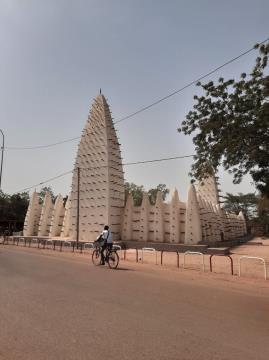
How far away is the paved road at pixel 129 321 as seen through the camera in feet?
15.9

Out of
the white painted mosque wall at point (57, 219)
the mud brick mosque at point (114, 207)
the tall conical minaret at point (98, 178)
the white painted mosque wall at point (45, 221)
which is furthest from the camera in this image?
the white painted mosque wall at point (45, 221)

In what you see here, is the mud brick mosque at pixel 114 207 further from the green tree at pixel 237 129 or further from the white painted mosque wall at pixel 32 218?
the green tree at pixel 237 129

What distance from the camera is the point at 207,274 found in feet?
47.6

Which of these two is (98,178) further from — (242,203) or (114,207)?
(242,203)

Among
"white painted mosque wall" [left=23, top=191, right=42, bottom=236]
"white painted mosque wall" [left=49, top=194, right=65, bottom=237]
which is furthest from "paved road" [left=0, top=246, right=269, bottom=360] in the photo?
"white painted mosque wall" [left=23, top=191, right=42, bottom=236]

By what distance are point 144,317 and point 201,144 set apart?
12645 mm

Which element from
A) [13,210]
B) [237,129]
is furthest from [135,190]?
[237,129]

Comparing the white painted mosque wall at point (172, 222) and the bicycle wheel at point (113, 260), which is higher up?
the white painted mosque wall at point (172, 222)

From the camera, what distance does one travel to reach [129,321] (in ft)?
20.7

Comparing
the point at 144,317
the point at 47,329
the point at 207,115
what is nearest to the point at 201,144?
the point at 207,115

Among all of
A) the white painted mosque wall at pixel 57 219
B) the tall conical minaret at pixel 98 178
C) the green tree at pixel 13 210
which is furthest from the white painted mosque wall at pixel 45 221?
the green tree at pixel 13 210

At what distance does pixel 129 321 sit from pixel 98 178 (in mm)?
33302

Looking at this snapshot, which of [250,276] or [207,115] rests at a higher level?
[207,115]

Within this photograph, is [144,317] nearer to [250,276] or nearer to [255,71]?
[250,276]
